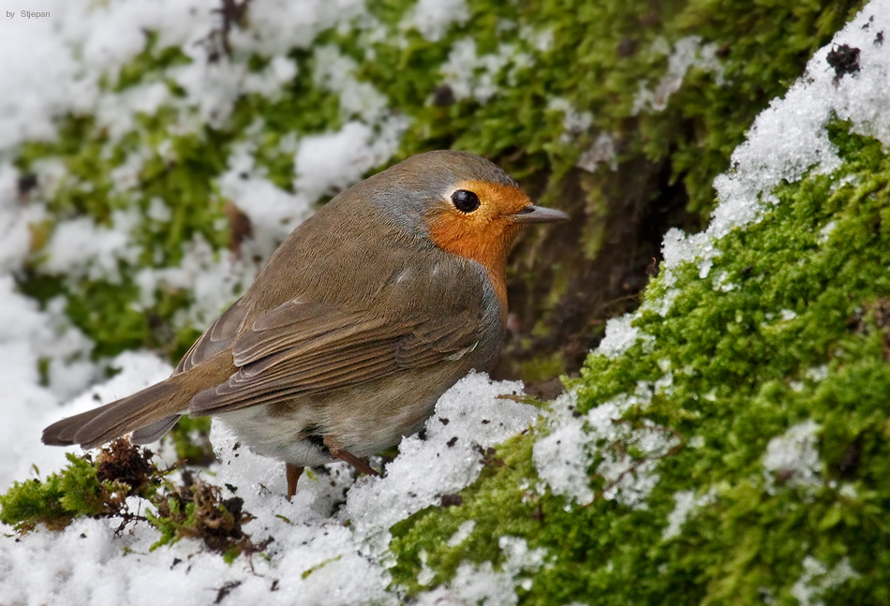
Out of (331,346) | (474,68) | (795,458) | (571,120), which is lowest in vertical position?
(795,458)

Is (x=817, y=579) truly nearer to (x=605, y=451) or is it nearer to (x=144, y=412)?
(x=605, y=451)

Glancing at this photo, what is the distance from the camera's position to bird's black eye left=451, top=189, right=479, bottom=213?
3.83m

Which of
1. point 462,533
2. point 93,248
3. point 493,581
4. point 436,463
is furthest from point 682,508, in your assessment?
point 93,248

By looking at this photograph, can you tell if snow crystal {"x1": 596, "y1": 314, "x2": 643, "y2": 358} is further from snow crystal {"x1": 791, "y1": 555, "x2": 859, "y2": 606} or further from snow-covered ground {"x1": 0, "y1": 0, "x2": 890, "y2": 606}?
snow crystal {"x1": 791, "y1": 555, "x2": 859, "y2": 606}

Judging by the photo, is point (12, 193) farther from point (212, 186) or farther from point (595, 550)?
point (595, 550)

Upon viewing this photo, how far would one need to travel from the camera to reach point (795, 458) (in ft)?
Answer: 6.66

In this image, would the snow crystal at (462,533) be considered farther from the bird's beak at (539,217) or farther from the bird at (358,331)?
the bird's beak at (539,217)

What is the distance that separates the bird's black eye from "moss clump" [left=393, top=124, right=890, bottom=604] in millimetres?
1301

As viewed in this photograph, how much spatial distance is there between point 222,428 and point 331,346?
29.9 inches

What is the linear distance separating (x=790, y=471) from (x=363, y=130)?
3.22 meters

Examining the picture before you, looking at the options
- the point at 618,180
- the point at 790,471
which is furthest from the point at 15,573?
the point at 618,180

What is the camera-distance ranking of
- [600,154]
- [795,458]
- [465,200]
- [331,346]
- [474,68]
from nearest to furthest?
[795,458] → [331,346] → [465,200] → [600,154] → [474,68]

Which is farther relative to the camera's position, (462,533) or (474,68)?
(474,68)

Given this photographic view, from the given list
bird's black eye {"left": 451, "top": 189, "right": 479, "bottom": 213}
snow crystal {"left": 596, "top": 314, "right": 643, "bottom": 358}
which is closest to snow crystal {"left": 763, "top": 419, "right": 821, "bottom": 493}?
snow crystal {"left": 596, "top": 314, "right": 643, "bottom": 358}
